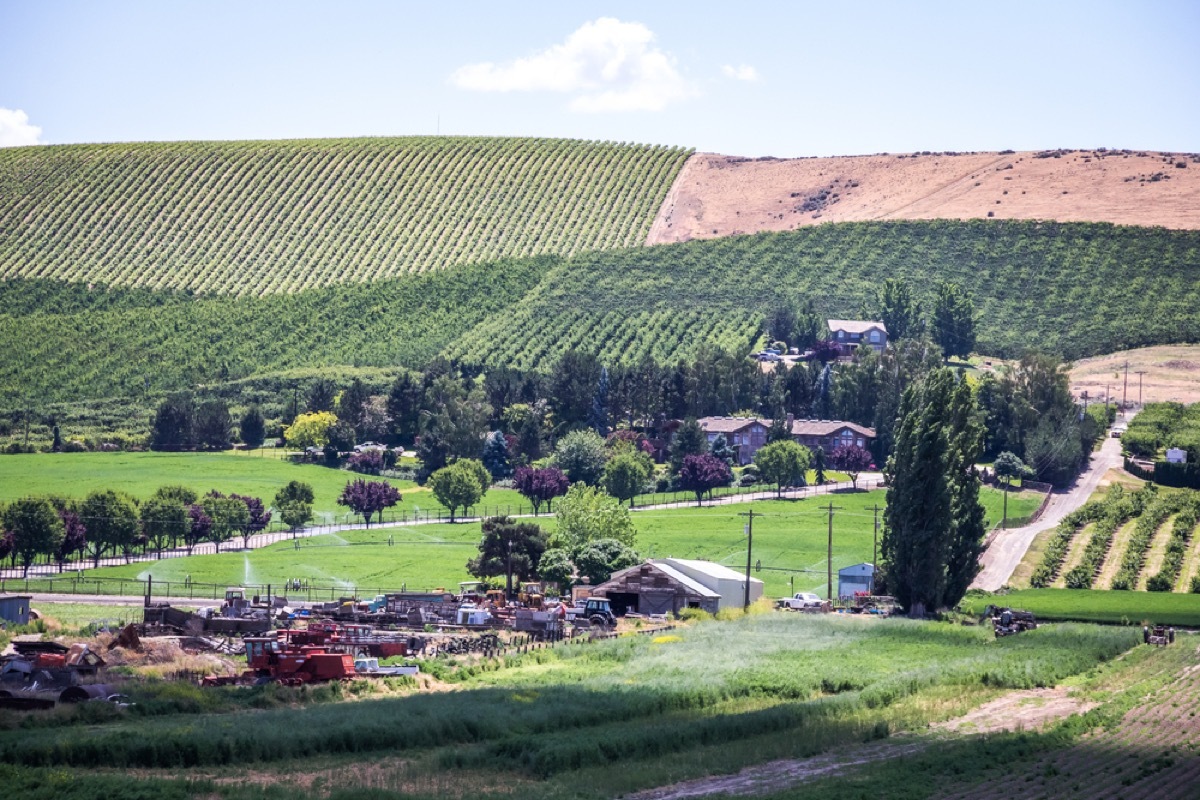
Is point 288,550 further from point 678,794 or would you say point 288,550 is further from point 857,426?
point 678,794

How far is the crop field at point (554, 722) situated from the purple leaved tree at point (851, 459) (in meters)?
62.0

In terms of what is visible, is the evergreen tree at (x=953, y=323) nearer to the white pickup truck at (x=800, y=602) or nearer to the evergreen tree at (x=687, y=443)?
the evergreen tree at (x=687, y=443)

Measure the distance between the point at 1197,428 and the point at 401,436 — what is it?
6781 centimetres

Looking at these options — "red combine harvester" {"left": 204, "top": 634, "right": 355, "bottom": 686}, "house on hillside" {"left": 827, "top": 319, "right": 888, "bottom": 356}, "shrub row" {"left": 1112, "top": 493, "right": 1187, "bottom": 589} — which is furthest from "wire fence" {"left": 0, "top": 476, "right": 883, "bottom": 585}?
"house on hillside" {"left": 827, "top": 319, "right": 888, "bottom": 356}

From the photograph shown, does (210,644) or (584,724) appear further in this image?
(210,644)

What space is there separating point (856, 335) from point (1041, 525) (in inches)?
2343

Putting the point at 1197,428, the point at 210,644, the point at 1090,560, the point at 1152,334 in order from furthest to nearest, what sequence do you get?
the point at 1152,334
the point at 1197,428
the point at 1090,560
the point at 210,644

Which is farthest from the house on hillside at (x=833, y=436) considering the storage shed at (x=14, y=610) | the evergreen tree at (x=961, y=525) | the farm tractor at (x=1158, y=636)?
the storage shed at (x=14, y=610)

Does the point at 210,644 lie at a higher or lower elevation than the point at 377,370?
lower

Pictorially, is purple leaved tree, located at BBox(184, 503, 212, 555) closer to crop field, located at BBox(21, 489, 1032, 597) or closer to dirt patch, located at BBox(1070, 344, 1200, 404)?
crop field, located at BBox(21, 489, 1032, 597)

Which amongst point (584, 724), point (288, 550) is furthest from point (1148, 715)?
point (288, 550)

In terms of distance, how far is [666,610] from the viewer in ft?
282

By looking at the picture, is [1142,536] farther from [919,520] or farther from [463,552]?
[463,552]

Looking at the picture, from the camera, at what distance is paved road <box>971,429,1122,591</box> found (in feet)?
334
